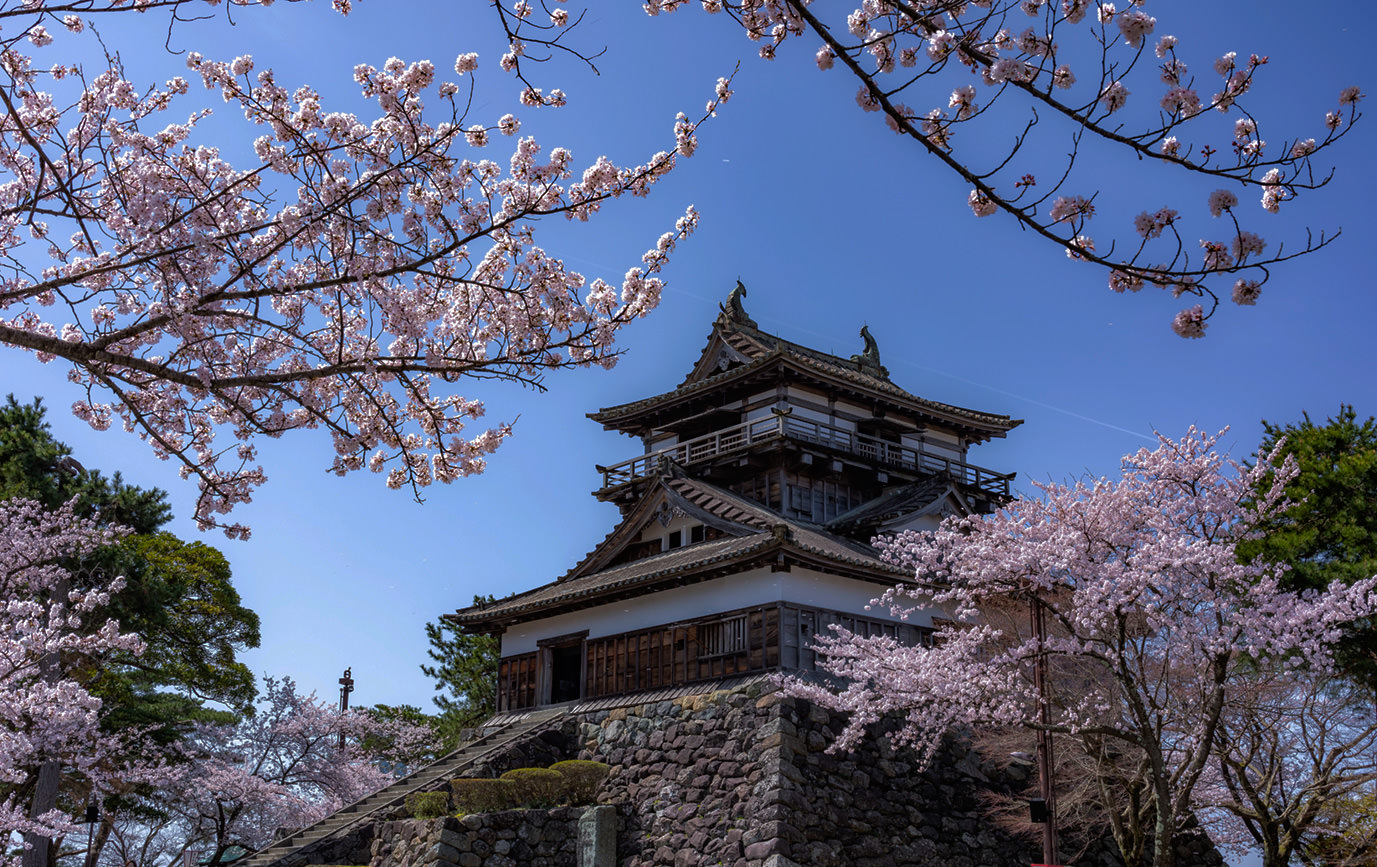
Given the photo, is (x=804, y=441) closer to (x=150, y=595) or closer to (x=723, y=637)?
(x=723, y=637)

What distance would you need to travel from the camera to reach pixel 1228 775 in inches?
627

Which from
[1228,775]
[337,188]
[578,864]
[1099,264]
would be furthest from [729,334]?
[1099,264]

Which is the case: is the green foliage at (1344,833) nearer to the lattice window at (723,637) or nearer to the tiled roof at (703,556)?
the tiled roof at (703,556)

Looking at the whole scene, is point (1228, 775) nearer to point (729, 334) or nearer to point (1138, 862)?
point (1138, 862)

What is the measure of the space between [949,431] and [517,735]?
1454cm

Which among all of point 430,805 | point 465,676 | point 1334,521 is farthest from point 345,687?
point 1334,521

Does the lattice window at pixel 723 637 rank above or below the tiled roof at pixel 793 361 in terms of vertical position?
below

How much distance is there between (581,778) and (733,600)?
4.50m

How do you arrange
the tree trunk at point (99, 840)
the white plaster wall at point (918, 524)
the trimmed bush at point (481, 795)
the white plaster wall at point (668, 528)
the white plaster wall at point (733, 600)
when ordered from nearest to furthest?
the trimmed bush at point (481, 795) < the white plaster wall at point (733, 600) < the white plaster wall at point (918, 524) < the white plaster wall at point (668, 528) < the tree trunk at point (99, 840)

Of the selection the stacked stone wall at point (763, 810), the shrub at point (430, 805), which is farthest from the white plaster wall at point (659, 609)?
the shrub at point (430, 805)

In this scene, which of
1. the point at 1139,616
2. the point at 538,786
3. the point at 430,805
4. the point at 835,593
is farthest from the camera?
the point at 835,593

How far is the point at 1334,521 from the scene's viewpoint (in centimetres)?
1852

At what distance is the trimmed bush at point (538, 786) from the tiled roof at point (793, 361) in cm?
1079

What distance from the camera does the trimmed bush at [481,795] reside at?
1859 cm
